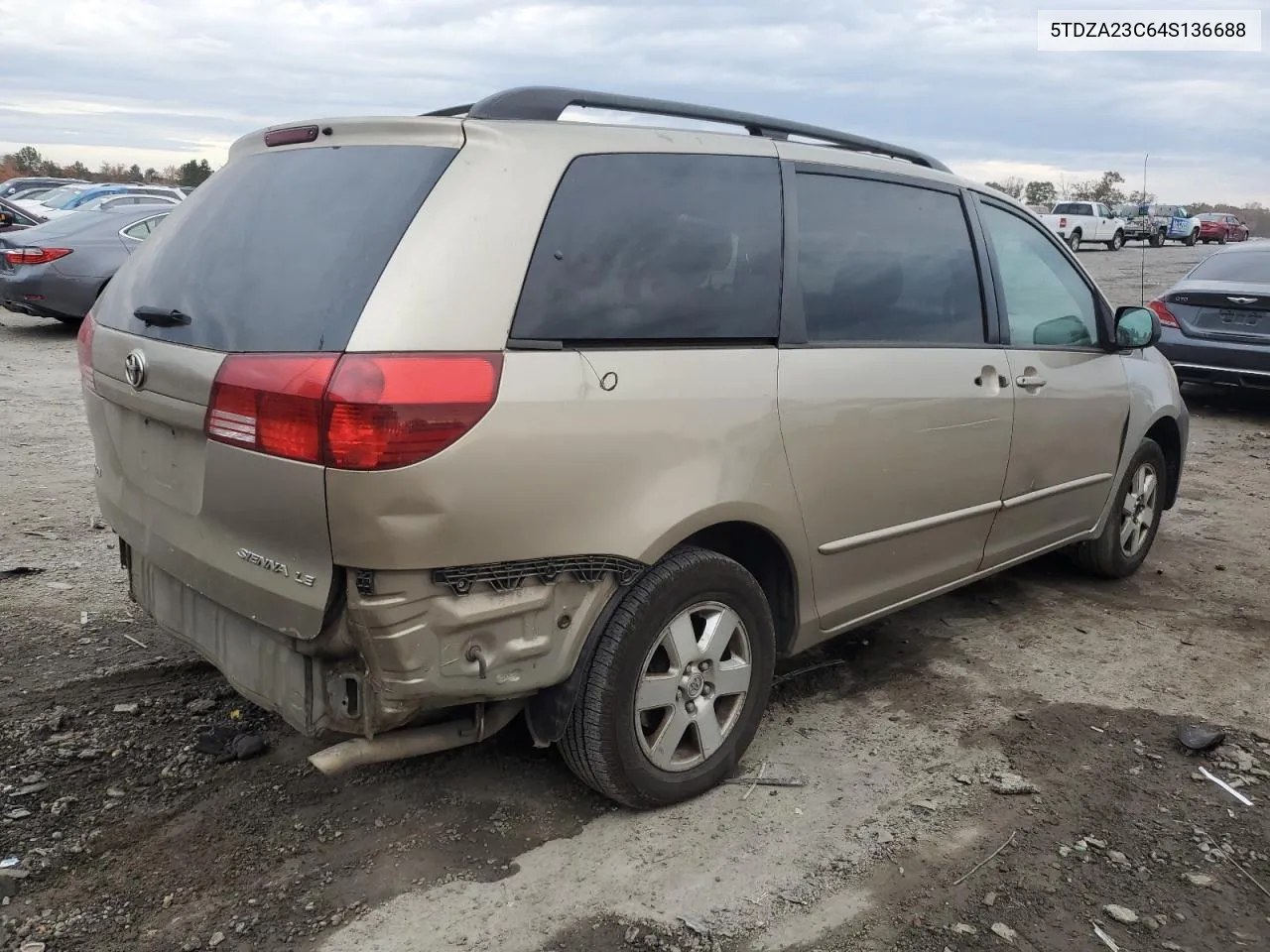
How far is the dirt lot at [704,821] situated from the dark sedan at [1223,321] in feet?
19.3

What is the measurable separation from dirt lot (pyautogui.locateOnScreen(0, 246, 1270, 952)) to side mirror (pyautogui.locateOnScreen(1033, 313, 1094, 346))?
125 cm

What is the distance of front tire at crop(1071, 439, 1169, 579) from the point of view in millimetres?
5066

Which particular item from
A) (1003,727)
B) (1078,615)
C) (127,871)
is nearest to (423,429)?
(127,871)

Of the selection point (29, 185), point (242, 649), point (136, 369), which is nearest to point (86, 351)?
point (136, 369)

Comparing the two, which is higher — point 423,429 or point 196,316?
point 196,316

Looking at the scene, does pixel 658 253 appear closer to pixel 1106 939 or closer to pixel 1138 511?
pixel 1106 939

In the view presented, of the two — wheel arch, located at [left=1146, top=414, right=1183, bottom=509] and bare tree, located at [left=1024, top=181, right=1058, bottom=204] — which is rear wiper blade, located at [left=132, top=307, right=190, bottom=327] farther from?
bare tree, located at [left=1024, top=181, right=1058, bottom=204]

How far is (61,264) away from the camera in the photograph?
11.5 metres

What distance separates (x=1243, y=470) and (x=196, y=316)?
24.8ft

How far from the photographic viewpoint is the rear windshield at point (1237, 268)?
9688 millimetres

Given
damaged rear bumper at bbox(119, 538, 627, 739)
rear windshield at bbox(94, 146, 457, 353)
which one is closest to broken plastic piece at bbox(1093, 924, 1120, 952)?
damaged rear bumper at bbox(119, 538, 627, 739)

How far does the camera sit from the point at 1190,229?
158ft

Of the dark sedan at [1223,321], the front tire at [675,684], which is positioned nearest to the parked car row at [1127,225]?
the dark sedan at [1223,321]

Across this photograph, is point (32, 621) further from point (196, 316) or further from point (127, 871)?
point (196, 316)
